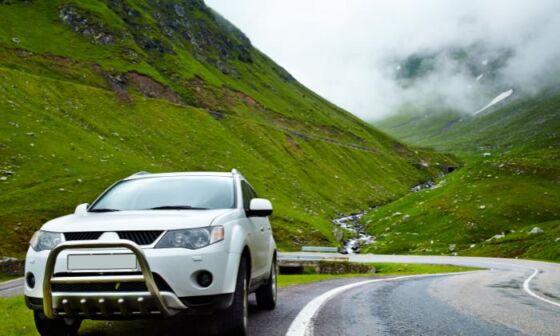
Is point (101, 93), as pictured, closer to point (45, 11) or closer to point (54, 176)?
point (54, 176)

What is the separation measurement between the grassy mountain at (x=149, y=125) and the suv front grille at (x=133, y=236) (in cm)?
3176

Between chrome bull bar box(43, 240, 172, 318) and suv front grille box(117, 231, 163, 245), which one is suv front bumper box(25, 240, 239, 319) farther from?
suv front grille box(117, 231, 163, 245)

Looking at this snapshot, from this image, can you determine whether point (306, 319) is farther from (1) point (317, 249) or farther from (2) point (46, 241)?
(1) point (317, 249)

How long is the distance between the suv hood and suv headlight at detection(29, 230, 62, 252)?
0.07 m

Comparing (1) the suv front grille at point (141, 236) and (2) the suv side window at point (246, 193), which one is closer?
(1) the suv front grille at point (141, 236)

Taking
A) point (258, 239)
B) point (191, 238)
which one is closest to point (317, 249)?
point (258, 239)

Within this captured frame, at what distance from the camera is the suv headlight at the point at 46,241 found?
6293 mm

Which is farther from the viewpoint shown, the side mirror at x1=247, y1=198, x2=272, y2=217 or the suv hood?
the side mirror at x1=247, y1=198, x2=272, y2=217

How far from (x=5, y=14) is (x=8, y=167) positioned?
222ft

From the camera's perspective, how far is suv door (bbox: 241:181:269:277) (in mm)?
8277

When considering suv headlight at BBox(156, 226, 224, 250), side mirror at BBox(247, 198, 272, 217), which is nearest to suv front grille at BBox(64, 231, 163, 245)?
suv headlight at BBox(156, 226, 224, 250)

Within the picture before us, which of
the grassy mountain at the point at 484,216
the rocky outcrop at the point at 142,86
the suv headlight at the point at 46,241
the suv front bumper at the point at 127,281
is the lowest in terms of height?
the suv front bumper at the point at 127,281

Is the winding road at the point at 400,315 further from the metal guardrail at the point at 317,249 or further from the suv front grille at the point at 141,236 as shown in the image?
the metal guardrail at the point at 317,249

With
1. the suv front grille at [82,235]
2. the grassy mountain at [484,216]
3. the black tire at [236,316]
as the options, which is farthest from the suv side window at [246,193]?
the grassy mountain at [484,216]
